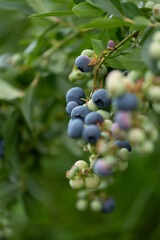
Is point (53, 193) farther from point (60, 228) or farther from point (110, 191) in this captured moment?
point (110, 191)

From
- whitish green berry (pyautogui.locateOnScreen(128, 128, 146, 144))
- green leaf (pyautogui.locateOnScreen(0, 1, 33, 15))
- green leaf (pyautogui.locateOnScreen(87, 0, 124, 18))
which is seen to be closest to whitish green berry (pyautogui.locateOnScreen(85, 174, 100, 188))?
whitish green berry (pyautogui.locateOnScreen(128, 128, 146, 144))

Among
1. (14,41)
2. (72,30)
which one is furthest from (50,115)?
(14,41)

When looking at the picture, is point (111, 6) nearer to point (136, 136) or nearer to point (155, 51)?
point (155, 51)

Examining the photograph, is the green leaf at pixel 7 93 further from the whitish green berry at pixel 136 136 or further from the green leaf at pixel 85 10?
the whitish green berry at pixel 136 136

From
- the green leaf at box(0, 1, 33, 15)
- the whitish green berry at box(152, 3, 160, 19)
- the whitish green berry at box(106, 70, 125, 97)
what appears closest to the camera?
the whitish green berry at box(106, 70, 125, 97)

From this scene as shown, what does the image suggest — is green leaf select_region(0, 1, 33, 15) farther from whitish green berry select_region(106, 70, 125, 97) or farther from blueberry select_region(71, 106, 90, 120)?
whitish green berry select_region(106, 70, 125, 97)

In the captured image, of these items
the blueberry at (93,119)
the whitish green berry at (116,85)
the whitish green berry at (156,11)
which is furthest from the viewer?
the whitish green berry at (156,11)

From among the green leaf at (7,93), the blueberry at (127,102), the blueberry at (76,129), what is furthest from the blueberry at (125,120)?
the green leaf at (7,93)
